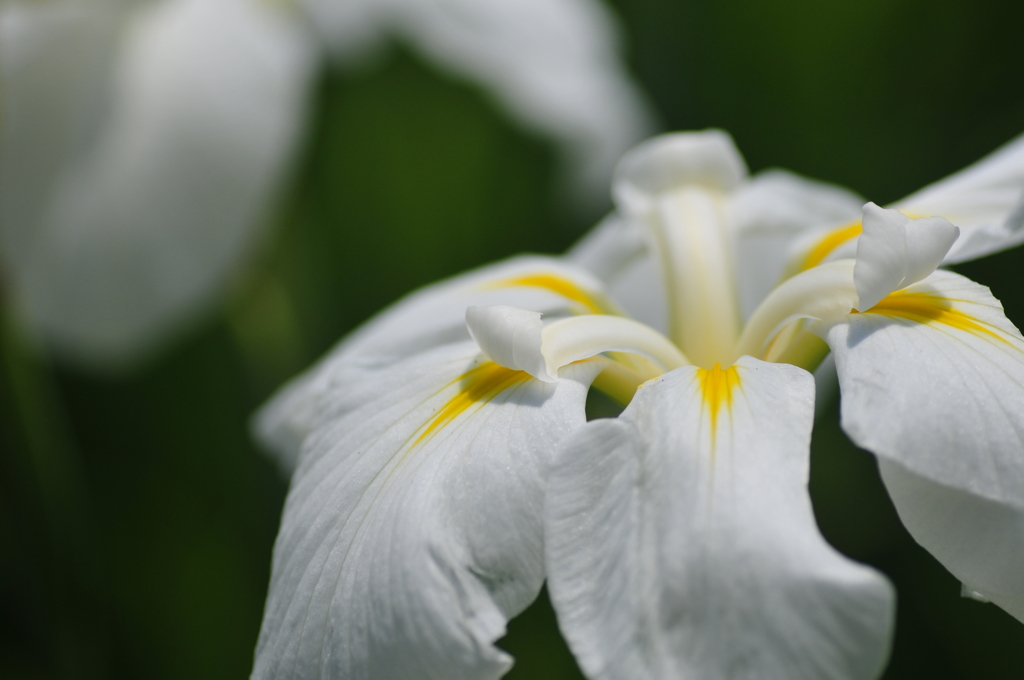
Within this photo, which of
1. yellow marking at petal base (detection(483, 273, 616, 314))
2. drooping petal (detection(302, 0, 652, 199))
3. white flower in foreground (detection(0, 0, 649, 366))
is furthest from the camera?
drooping petal (detection(302, 0, 652, 199))

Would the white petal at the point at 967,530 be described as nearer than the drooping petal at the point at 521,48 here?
Yes

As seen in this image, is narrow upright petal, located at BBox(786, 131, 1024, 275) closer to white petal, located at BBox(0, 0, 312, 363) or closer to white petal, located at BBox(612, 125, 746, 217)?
white petal, located at BBox(612, 125, 746, 217)

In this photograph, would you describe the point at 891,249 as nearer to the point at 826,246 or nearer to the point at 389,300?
the point at 826,246

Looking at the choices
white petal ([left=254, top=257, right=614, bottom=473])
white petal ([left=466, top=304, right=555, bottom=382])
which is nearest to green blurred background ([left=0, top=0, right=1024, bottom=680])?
white petal ([left=254, top=257, right=614, bottom=473])

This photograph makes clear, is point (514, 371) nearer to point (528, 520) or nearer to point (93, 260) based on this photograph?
point (528, 520)

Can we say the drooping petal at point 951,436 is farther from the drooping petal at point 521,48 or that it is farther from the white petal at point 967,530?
the drooping petal at point 521,48

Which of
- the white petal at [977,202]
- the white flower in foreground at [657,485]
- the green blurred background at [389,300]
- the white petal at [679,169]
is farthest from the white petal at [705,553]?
the green blurred background at [389,300]
